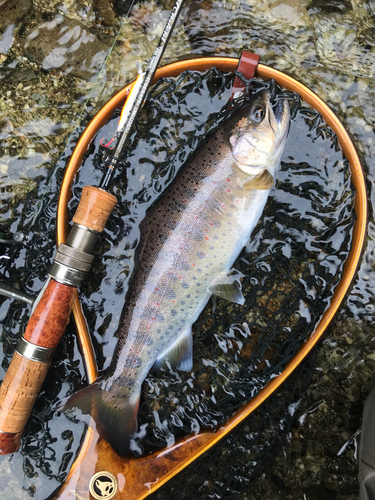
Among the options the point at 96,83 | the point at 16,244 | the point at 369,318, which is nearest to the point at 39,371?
the point at 16,244

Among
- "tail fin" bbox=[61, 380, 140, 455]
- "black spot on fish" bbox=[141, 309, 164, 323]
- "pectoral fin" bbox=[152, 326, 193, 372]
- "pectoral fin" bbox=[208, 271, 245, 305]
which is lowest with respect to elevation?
"tail fin" bbox=[61, 380, 140, 455]

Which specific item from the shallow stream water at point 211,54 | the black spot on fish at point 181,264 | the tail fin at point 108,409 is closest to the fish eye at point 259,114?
the shallow stream water at point 211,54

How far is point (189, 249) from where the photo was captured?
1.92m

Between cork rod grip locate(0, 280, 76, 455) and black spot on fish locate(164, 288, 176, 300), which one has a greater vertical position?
black spot on fish locate(164, 288, 176, 300)

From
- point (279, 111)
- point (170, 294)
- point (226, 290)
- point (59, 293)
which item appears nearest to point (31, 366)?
point (59, 293)

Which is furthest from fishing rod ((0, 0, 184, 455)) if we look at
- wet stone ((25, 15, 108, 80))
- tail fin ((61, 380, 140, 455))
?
wet stone ((25, 15, 108, 80))

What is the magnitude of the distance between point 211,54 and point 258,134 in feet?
2.44

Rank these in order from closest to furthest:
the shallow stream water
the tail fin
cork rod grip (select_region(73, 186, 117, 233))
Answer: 1. cork rod grip (select_region(73, 186, 117, 233))
2. the tail fin
3. the shallow stream water

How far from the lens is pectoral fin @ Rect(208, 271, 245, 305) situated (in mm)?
1980

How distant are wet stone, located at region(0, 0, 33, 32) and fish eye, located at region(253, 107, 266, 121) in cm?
160

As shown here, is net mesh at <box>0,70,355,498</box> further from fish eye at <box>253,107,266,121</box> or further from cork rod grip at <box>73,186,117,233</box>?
cork rod grip at <box>73,186,117,233</box>

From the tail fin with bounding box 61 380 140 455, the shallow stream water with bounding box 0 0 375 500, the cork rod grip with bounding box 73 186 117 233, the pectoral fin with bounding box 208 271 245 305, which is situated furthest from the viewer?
the shallow stream water with bounding box 0 0 375 500

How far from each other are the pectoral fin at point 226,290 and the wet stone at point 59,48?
1.50 m

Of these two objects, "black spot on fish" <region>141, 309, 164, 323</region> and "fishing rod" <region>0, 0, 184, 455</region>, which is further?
"black spot on fish" <region>141, 309, 164, 323</region>
